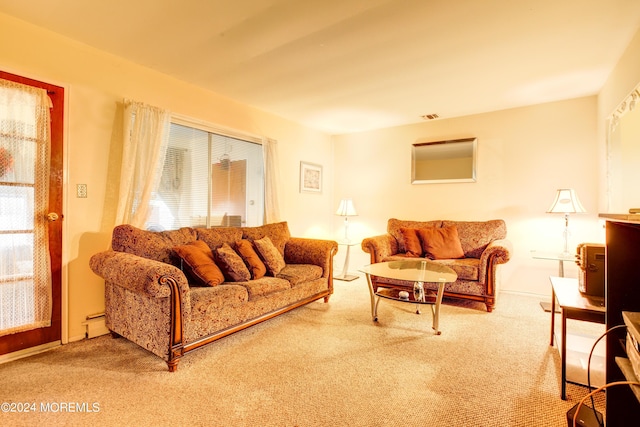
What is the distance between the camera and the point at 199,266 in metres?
2.56

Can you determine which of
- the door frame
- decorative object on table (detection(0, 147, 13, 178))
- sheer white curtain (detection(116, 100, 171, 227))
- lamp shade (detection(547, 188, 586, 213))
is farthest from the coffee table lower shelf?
decorative object on table (detection(0, 147, 13, 178))

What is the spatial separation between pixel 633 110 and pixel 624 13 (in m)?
0.96

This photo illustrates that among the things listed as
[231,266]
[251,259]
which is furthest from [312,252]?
[231,266]

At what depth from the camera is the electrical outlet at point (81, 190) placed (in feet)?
8.41

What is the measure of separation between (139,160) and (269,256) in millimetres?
1484

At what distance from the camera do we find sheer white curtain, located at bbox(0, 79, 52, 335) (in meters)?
2.19

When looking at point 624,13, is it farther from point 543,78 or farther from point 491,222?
point 491,222

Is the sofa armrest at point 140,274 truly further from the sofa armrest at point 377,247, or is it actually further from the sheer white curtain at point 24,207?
the sofa armrest at point 377,247

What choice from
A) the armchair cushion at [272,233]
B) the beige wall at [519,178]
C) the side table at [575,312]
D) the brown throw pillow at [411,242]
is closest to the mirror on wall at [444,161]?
the beige wall at [519,178]

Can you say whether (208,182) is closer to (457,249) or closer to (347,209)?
(347,209)

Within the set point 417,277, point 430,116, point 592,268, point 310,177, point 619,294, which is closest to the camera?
point 619,294

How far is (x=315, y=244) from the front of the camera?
11.7ft

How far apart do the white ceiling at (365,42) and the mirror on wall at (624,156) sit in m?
0.47

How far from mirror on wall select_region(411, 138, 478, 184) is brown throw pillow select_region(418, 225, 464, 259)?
84cm
